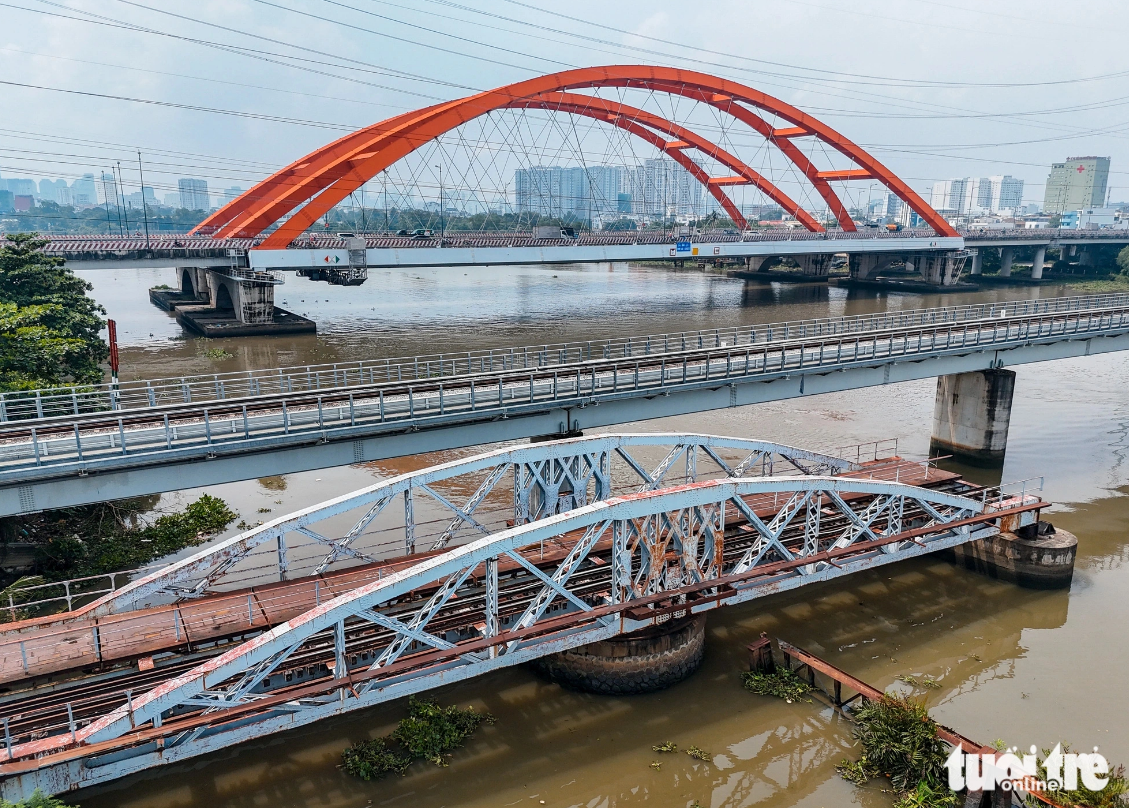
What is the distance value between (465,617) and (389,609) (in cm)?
141

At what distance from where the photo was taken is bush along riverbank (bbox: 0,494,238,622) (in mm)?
17375

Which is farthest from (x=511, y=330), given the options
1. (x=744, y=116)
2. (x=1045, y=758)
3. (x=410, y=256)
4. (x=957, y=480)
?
(x=1045, y=758)

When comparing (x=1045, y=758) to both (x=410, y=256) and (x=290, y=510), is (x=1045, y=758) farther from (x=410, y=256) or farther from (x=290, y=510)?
(x=410, y=256)

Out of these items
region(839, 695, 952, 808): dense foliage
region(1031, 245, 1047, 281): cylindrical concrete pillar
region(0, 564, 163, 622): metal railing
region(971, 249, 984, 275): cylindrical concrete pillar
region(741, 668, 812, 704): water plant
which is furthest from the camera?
region(971, 249, 984, 275): cylindrical concrete pillar

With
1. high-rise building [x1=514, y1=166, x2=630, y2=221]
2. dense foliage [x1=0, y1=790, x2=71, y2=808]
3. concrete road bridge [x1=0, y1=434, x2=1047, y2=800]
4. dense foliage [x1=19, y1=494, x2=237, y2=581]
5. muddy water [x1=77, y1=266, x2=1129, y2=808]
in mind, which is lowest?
muddy water [x1=77, y1=266, x2=1129, y2=808]

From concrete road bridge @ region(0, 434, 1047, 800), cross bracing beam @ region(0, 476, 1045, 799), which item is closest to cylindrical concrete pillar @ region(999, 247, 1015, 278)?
concrete road bridge @ region(0, 434, 1047, 800)

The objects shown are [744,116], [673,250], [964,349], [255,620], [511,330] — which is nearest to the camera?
[255,620]

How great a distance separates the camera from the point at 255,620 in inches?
482

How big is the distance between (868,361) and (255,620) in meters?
19.0

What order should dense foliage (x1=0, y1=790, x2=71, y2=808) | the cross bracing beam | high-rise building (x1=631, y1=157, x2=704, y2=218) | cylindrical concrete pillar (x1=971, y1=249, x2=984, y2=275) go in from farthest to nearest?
cylindrical concrete pillar (x1=971, y1=249, x2=984, y2=275) < high-rise building (x1=631, y1=157, x2=704, y2=218) < the cross bracing beam < dense foliage (x1=0, y1=790, x2=71, y2=808)

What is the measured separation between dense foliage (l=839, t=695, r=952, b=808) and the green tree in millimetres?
20424

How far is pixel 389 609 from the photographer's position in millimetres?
13500

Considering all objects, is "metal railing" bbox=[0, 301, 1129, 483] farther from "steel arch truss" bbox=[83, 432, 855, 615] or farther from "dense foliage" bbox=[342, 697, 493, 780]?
"dense foliage" bbox=[342, 697, 493, 780]

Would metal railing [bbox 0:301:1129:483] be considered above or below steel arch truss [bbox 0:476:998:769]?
above
